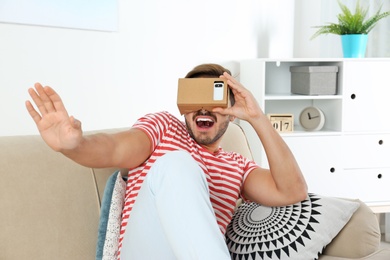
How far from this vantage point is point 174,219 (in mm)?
1429

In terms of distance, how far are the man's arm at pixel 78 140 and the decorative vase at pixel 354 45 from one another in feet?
7.39

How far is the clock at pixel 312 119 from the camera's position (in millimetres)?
3711

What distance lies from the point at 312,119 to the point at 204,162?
6.53ft

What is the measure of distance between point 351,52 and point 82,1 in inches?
64.2

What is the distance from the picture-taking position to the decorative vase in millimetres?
3725

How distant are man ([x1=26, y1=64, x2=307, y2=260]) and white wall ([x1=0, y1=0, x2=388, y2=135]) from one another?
119 cm

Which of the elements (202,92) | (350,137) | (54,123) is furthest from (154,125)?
(350,137)

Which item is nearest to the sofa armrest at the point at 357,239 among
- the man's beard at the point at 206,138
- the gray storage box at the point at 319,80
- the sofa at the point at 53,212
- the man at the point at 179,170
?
the sofa at the point at 53,212

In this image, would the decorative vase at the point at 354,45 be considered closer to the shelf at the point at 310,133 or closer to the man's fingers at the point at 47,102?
the shelf at the point at 310,133

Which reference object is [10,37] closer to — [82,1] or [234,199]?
[82,1]

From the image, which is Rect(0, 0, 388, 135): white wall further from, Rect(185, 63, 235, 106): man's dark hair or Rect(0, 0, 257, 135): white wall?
Rect(185, 63, 235, 106): man's dark hair

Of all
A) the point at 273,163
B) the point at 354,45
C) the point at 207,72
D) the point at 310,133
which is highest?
the point at 354,45

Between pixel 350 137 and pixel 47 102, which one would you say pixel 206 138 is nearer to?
pixel 47 102

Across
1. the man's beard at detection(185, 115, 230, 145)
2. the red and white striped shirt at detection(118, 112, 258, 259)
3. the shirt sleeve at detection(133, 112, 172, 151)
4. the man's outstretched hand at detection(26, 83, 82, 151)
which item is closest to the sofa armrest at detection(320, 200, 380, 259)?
the red and white striped shirt at detection(118, 112, 258, 259)
